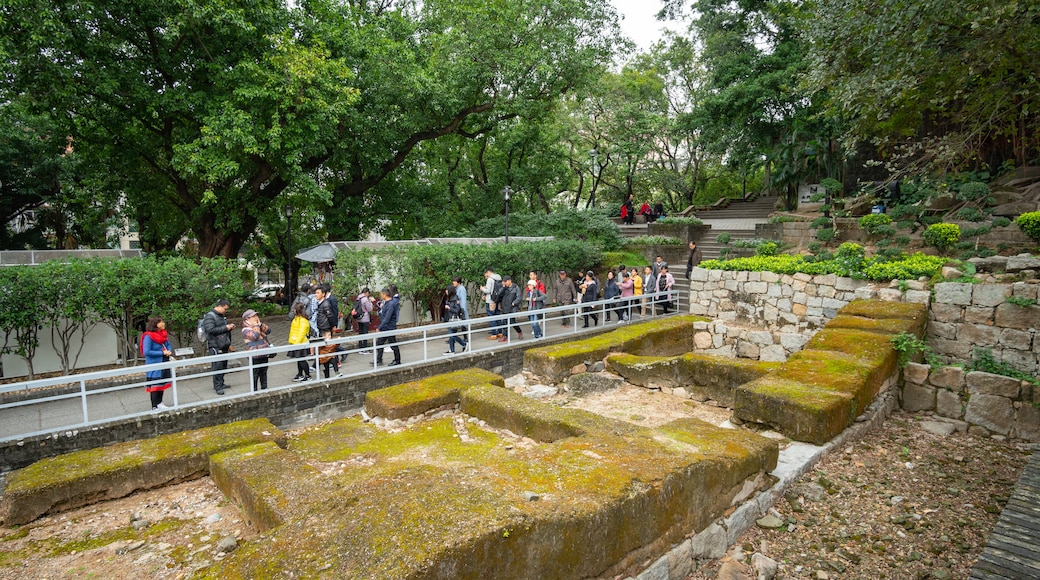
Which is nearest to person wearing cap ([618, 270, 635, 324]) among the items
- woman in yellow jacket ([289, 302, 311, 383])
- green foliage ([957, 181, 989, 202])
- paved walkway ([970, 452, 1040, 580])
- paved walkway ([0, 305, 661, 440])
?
paved walkway ([0, 305, 661, 440])

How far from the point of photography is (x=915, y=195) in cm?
1544

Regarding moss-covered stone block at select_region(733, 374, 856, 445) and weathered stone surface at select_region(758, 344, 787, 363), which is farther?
weathered stone surface at select_region(758, 344, 787, 363)

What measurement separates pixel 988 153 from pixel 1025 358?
43.2 feet

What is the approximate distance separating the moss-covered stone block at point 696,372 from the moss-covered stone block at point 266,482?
5.36 meters

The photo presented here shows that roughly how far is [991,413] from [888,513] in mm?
3373

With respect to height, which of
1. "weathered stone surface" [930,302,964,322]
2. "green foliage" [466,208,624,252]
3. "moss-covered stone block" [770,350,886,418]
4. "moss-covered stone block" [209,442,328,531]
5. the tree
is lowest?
"moss-covered stone block" [209,442,328,531]

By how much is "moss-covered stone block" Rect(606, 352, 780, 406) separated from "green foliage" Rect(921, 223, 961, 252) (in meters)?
7.61

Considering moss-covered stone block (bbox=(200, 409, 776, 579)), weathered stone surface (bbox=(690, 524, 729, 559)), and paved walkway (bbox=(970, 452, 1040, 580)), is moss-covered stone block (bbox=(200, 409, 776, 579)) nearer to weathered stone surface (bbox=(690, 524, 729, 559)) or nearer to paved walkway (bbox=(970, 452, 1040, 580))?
weathered stone surface (bbox=(690, 524, 729, 559))

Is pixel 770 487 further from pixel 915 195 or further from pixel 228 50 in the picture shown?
pixel 228 50

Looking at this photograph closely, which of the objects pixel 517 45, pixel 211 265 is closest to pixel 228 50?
pixel 211 265

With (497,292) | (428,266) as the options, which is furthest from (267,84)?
(497,292)

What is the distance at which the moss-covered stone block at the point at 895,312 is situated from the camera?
8125mm

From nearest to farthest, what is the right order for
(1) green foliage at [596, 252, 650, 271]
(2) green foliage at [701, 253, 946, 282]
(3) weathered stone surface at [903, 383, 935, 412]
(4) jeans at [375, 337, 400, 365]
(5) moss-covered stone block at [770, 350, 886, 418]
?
1. (5) moss-covered stone block at [770, 350, 886, 418]
2. (3) weathered stone surface at [903, 383, 935, 412]
3. (4) jeans at [375, 337, 400, 365]
4. (2) green foliage at [701, 253, 946, 282]
5. (1) green foliage at [596, 252, 650, 271]

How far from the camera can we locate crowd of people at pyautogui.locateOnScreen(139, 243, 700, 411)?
323 inches
